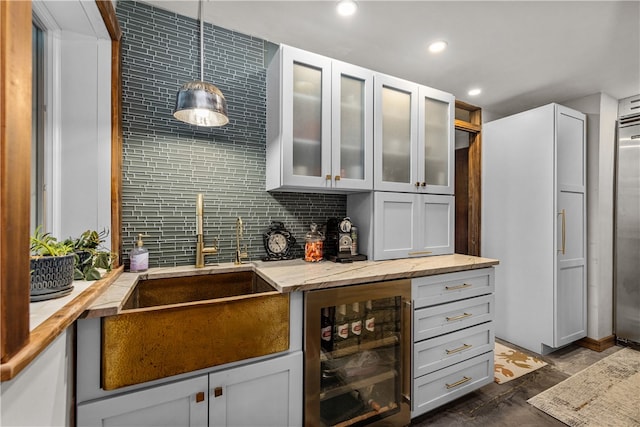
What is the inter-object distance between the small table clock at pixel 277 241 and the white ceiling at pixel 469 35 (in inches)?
51.4

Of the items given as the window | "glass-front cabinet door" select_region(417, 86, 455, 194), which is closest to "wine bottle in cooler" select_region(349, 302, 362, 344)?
"glass-front cabinet door" select_region(417, 86, 455, 194)

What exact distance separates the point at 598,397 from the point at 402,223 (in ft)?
5.82

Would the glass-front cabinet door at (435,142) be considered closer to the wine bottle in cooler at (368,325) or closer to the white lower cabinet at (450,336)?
the white lower cabinet at (450,336)

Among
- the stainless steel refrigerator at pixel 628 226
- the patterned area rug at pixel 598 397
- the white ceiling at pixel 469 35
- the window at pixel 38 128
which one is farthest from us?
the stainless steel refrigerator at pixel 628 226

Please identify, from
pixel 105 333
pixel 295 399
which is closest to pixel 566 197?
pixel 295 399

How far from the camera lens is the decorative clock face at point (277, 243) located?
6.63 ft

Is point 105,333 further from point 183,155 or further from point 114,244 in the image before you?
point 183,155

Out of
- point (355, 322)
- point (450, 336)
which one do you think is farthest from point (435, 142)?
point (355, 322)

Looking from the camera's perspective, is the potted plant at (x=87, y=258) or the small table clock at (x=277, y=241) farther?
the small table clock at (x=277, y=241)

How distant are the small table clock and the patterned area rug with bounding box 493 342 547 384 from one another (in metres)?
1.87

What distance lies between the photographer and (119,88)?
161 centimetres

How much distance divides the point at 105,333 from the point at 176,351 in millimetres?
250

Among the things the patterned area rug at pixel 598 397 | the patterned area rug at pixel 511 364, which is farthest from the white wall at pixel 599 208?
the patterned area rug at pixel 511 364

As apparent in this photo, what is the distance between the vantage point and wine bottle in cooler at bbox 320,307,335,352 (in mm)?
1512
